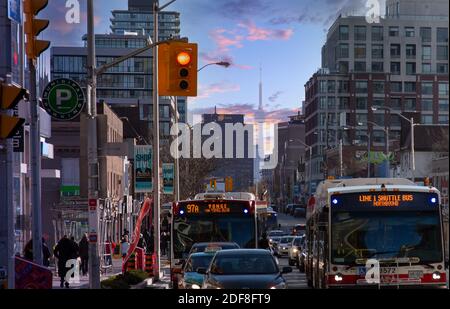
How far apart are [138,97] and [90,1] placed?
113817 mm

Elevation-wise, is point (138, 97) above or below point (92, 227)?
above

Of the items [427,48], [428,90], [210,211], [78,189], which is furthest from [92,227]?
[428,90]

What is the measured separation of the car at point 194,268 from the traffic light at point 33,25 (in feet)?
19.5

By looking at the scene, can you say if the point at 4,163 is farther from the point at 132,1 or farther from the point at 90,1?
the point at 132,1

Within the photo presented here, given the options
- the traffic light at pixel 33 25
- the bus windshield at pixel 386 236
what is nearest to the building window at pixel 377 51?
the bus windshield at pixel 386 236

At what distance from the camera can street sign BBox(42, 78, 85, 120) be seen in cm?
1956

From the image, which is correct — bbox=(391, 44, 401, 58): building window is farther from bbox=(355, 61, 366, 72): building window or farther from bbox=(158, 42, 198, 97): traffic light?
bbox=(158, 42, 198, 97): traffic light

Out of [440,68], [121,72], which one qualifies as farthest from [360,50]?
[121,72]

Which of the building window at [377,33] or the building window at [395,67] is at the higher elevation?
the building window at [377,33]

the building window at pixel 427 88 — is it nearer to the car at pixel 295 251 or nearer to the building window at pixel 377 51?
the building window at pixel 377 51

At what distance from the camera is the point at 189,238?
27031 mm

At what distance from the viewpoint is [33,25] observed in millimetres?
14742

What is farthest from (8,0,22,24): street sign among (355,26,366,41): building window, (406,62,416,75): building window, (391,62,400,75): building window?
(355,26,366,41): building window

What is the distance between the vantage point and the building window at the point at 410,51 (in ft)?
347
